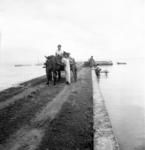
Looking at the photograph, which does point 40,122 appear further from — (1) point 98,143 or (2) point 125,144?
(2) point 125,144

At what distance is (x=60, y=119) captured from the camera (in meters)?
4.35

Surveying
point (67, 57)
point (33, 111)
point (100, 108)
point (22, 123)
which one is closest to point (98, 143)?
point (22, 123)

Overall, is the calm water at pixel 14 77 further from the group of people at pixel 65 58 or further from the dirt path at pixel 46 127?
the dirt path at pixel 46 127

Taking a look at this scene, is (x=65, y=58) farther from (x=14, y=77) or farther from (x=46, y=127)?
(x=14, y=77)

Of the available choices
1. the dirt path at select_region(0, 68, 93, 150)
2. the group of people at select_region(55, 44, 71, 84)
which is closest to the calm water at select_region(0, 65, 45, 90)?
the group of people at select_region(55, 44, 71, 84)

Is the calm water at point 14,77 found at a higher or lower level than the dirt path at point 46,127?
lower

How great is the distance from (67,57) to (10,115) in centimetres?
663

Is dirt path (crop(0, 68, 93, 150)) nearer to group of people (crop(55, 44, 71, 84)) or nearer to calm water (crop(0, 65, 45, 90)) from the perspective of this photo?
group of people (crop(55, 44, 71, 84))

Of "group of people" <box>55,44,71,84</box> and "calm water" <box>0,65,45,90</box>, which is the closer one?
"group of people" <box>55,44,71,84</box>

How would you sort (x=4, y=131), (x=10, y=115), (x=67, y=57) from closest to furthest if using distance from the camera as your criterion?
1. (x=4, y=131)
2. (x=10, y=115)
3. (x=67, y=57)

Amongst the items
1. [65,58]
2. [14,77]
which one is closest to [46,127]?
[65,58]

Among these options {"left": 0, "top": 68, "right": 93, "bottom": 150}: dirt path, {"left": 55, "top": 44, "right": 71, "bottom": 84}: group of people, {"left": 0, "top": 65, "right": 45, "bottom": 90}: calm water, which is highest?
{"left": 55, "top": 44, "right": 71, "bottom": 84}: group of people

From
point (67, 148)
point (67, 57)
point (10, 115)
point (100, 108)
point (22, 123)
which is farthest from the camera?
point (67, 57)

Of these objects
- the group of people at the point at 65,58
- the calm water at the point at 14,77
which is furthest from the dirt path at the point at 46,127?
the calm water at the point at 14,77
